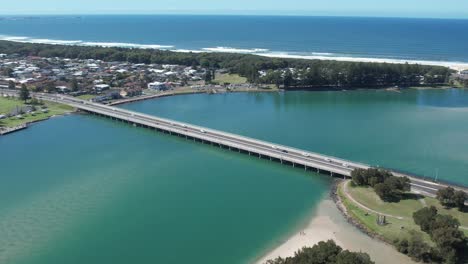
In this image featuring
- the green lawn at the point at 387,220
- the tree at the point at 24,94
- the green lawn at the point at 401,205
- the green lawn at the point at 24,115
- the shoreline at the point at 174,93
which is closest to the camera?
the green lawn at the point at 387,220

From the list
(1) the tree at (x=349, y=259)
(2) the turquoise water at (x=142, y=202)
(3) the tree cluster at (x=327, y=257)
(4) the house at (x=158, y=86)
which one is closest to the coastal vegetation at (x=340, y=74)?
(4) the house at (x=158, y=86)

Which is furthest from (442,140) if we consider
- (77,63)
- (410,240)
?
(77,63)

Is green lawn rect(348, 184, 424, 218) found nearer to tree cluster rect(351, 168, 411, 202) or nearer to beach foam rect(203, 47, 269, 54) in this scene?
tree cluster rect(351, 168, 411, 202)

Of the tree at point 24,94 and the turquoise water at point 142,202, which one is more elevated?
the tree at point 24,94

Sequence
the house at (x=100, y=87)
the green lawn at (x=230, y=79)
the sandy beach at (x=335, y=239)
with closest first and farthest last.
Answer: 1. the sandy beach at (x=335, y=239)
2. the house at (x=100, y=87)
3. the green lawn at (x=230, y=79)

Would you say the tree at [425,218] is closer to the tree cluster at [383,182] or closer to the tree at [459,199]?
the tree at [459,199]

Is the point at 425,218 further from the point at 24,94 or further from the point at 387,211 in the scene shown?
the point at 24,94
